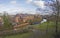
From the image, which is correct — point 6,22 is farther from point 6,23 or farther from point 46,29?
point 46,29

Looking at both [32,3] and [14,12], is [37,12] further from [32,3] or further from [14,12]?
[14,12]

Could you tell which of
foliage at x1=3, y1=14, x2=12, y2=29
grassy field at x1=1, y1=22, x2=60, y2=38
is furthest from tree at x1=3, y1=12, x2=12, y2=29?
grassy field at x1=1, y1=22, x2=60, y2=38

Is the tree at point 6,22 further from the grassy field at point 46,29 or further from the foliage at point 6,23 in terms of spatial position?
the grassy field at point 46,29

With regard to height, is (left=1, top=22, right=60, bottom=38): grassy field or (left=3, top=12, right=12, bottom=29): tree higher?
(left=3, top=12, right=12, bottom=29): tree

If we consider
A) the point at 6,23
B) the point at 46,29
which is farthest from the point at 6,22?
the point at 46,29

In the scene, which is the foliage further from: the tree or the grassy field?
the grassy field

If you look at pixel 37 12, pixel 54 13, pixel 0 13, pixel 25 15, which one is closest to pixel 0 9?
pixel 0 13

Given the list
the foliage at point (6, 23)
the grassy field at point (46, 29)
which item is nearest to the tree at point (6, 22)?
the foliage at point (6, 23)

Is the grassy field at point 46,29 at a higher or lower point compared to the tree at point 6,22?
lower

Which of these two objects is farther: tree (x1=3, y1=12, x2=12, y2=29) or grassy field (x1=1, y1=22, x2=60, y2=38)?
grassy field (x1=1, y1=22, x2=60, y2=38)

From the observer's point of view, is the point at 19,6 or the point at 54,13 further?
the point at 54,13

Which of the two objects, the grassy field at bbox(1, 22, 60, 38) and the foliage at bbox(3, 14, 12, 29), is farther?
the grassy field at bbox(1, 22, 60, 38)
